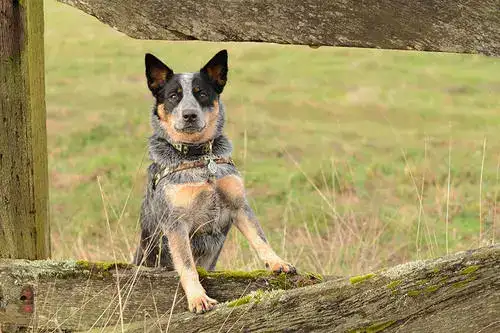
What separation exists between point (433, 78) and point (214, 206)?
11.4 meters

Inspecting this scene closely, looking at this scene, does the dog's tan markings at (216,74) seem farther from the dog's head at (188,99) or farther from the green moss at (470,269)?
the green moss at (470,269)

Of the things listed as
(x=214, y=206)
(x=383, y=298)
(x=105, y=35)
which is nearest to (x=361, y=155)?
(x=214, y=206)

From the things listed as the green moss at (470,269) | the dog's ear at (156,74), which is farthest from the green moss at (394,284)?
the dog's ear at (156,74)

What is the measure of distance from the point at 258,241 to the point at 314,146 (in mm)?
7751

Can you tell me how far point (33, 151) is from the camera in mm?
3998

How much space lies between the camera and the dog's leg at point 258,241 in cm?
409

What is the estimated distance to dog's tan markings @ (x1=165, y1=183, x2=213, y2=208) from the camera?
4.24 m

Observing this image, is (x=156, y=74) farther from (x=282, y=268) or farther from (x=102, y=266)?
(x=282, y=268)

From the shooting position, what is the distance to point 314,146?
1198 centimetres

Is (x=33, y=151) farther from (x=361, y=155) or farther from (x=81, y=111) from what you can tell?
(x=81, y=111)

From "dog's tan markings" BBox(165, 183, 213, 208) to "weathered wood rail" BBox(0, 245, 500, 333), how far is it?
355 millimetres

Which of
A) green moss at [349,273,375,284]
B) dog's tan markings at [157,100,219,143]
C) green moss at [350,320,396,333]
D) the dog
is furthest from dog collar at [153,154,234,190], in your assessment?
green moss at [350,320,396,333]

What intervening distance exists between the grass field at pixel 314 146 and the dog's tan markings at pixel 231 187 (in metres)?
1.88

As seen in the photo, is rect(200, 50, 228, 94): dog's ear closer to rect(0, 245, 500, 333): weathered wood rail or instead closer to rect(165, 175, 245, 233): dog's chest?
rect(165, 175, 245, 233): dog's chest
